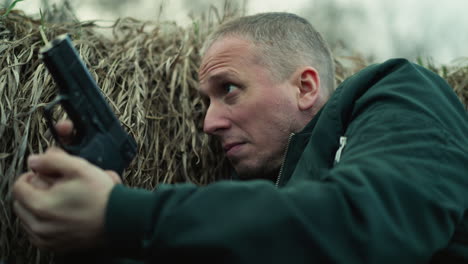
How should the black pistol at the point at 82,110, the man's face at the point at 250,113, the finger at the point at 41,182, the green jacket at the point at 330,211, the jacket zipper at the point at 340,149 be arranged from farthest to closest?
1. the man's face at the point at 250,113
2. the jacket zipper at the point at 340,149
3. the black pistol at the point at 82,110
4. the finger at the point at 41,182
5. the green jacket at the point at 330,211

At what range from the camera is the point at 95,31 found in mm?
2535

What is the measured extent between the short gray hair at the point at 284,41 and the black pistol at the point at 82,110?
3.37 ft

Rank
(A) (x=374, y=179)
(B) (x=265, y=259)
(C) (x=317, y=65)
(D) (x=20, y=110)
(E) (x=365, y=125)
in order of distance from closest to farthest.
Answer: (B) (x=265, y=259)
(A) (x=374, y=179)
(E) (x=365, y=125)
(D) (x=20, y=110)
(C) (x=317, y=65)

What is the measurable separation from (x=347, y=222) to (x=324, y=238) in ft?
0.23

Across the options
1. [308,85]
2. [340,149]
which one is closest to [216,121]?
[308,85]

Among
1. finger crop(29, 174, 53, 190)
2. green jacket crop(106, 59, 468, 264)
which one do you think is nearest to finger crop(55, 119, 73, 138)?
finger crop(29, 174, 53, 190)

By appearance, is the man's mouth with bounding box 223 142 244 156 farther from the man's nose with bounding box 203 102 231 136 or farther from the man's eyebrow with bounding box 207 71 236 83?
the man's eyebrow with bounding box 207 71 236 83

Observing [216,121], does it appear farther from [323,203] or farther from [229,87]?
[323,203]

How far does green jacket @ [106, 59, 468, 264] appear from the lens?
1.00 meters

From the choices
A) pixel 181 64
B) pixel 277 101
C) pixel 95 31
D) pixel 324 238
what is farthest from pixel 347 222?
pixel 95 31

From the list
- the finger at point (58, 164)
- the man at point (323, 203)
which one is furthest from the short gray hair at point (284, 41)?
the finger at point (58, 164)

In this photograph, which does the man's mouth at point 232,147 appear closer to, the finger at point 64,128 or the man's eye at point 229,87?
the man's eye at point 229,87

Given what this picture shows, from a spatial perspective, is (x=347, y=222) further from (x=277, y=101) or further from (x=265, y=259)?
(x=277, y=101)

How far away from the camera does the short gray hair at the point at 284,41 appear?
2205 millimetres
